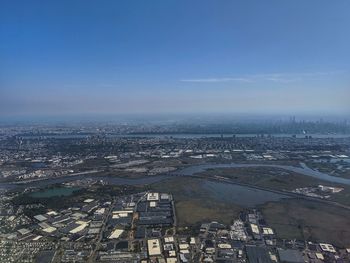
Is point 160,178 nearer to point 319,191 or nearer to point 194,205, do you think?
point 194,205

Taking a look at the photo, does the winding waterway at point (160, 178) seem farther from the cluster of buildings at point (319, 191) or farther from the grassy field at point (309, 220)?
the grassy field at point (309, 220)

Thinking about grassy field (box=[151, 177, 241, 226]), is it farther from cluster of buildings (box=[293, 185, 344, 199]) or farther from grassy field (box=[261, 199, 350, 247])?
cluster of buildings (box=[293, 185, 344, 199])

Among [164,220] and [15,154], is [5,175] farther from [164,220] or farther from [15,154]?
[164,220]

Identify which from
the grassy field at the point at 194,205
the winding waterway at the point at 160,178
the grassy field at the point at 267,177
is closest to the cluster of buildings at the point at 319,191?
the grassy field at the point at 267,177

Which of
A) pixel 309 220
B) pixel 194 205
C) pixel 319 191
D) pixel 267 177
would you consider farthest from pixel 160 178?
pixel 309 220

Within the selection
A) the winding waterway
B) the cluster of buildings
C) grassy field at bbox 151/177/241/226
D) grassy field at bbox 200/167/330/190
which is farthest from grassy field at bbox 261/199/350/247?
the winding waterway

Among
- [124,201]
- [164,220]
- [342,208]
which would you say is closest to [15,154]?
[124,201]
